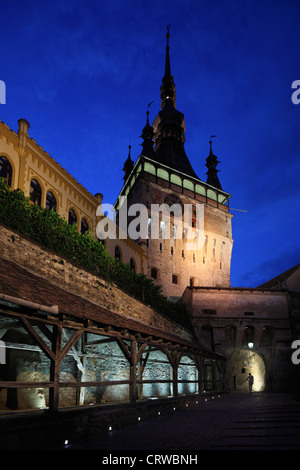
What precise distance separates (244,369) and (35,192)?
1035 inches

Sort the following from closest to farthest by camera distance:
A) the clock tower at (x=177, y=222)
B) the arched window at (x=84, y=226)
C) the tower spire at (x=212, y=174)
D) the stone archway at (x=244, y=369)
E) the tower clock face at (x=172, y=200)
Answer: the arched window at (x=84, y=226)
the stone archway at (x=244, y=369)
the clock tower at (x=177, y=222)
the tower clock face at (x=172, y=200)
the tower spire at (x=212, y=174)

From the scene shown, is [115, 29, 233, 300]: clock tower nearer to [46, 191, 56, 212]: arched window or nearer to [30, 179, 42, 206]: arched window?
[46, 191, 56, 212]: arched window

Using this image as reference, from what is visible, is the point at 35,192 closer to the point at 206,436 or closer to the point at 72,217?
the point at 72,217

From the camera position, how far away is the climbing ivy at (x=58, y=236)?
41.2 ft

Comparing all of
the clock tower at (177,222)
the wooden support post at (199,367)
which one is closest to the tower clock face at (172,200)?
the clock tower at (177,222)

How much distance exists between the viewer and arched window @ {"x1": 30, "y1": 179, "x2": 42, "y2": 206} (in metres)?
19.2

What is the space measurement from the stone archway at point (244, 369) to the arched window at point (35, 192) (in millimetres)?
23464

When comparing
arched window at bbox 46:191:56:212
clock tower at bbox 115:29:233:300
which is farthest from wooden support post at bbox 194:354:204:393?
clock tower at bbox 115:29:233:300

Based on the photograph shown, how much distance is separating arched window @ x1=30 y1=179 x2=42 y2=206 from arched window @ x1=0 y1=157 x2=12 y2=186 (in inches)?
66.6

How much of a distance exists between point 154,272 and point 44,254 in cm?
2769

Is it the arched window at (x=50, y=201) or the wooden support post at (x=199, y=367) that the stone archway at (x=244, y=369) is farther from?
the arched window at (x=50, y=201)

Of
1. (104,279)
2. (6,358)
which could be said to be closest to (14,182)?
(104,279)
